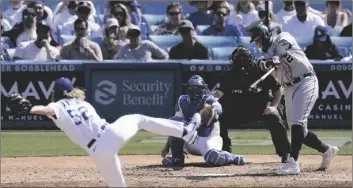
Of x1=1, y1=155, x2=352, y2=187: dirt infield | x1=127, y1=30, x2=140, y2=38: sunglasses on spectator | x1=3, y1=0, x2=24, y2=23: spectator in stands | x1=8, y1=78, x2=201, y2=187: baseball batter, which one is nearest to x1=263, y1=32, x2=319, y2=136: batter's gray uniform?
x1=1, y1=155, x2=352, y2=187: dirt infield

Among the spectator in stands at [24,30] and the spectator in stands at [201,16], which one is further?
the spectator in stands at [201,16]

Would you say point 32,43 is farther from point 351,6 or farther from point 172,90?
point 351,6

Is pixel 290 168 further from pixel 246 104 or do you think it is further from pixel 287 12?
pixel 287 12

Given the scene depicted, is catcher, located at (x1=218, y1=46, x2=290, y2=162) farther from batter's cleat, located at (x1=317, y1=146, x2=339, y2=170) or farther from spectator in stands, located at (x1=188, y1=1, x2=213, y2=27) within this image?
spectator in stands, located at (x1=188, y1=1, x2=213, y2=27)

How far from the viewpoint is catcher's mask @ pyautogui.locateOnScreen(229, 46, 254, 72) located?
1088 centimetres

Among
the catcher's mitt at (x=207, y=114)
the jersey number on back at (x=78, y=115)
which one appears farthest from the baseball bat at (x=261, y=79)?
the jersey number on back at (x=78, y=115)

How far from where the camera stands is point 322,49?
15859mm

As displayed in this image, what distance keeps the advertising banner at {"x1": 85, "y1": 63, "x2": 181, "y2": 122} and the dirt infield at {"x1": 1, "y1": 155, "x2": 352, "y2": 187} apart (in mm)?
3346

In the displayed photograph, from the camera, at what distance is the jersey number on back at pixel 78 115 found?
7.64 metres

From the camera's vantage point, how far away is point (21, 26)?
16344 millimetres

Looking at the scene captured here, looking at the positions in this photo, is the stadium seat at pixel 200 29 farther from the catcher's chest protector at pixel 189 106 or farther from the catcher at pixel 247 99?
the catcher's chest protector at pixel 189 106

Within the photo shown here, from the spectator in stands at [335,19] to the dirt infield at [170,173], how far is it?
5.74 meters

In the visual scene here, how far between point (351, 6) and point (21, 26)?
7.07 metres

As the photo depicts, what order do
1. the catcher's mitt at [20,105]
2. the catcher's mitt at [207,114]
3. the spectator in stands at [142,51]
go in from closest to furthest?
the catcher's mitt at [20,105]
the catcher's mitt at [207,114]
the spectator in stands at [142,51]
